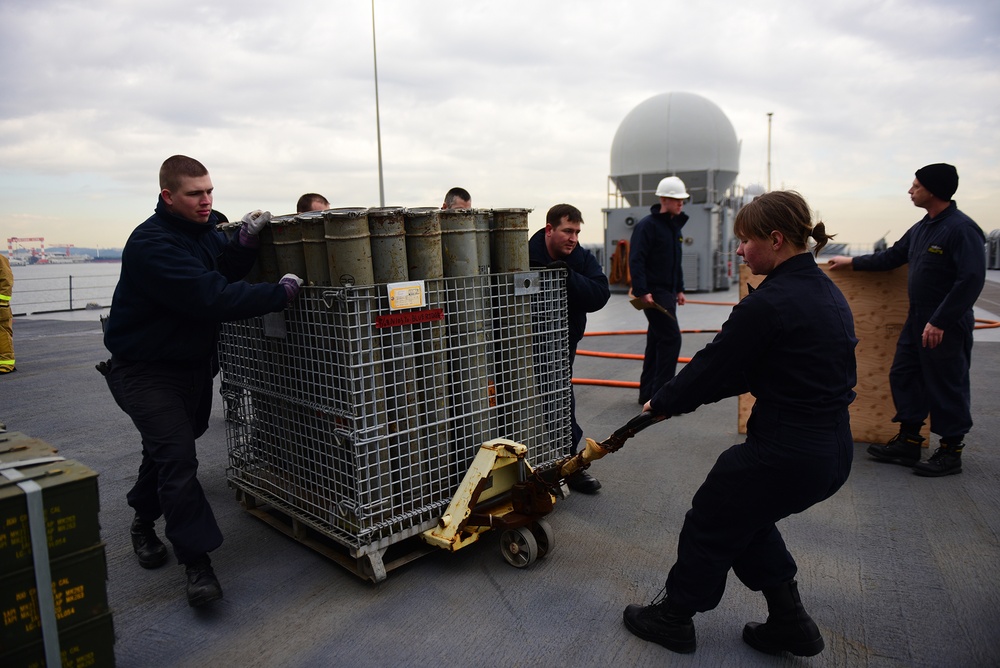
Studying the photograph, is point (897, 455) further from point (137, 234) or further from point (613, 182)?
point (613, 182)

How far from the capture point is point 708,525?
7.84 feet

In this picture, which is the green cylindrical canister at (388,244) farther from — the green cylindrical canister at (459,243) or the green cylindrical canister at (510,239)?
the green cylindrical canister at (510,239)

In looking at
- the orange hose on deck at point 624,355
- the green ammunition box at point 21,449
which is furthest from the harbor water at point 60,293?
the green ammunition box at point 21,449

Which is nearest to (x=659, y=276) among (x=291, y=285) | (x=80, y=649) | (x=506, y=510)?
(x=506, y=510)

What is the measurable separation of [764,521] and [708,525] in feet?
0.64

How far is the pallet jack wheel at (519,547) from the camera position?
3111mm

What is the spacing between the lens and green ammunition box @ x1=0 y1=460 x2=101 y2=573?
5.82 ft

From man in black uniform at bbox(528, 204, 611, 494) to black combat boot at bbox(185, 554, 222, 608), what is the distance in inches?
77.8

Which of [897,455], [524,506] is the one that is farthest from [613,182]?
[524,506]

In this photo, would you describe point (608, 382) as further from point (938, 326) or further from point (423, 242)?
point (423, 242)

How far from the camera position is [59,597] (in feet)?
6.19

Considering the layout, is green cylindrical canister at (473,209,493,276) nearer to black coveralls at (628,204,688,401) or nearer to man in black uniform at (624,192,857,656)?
man in black uniform at (624,192,857,656)

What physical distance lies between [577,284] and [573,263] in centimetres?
26

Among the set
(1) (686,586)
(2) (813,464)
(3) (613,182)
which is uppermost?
(3) (613,182)
